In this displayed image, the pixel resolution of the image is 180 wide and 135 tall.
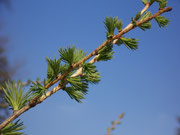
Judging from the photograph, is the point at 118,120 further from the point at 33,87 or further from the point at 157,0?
the point at 157,0

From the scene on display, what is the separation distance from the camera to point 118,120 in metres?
0.86

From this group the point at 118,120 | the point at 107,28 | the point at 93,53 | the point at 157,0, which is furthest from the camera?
the point at 157,0

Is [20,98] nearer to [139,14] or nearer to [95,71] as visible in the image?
[95,71]

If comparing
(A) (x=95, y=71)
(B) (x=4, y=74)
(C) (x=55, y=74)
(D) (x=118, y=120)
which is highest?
(B) (x=4, y=74)

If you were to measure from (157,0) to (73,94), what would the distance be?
2.79 ft

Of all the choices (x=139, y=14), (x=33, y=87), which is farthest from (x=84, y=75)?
(x=139, y=14)

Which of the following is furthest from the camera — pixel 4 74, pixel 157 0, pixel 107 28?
pixel 4 74

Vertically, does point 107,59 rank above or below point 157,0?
below

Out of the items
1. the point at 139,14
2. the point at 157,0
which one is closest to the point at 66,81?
the point at 139,14

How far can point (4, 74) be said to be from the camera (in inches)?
180

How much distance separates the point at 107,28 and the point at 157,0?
17.9 inches

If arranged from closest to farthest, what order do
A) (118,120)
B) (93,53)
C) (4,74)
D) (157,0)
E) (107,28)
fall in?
(118,120) → (93,53) → (107,28) → (157,0) → (4,74)

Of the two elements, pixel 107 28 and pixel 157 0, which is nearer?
pixel 107 28

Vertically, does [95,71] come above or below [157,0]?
below
